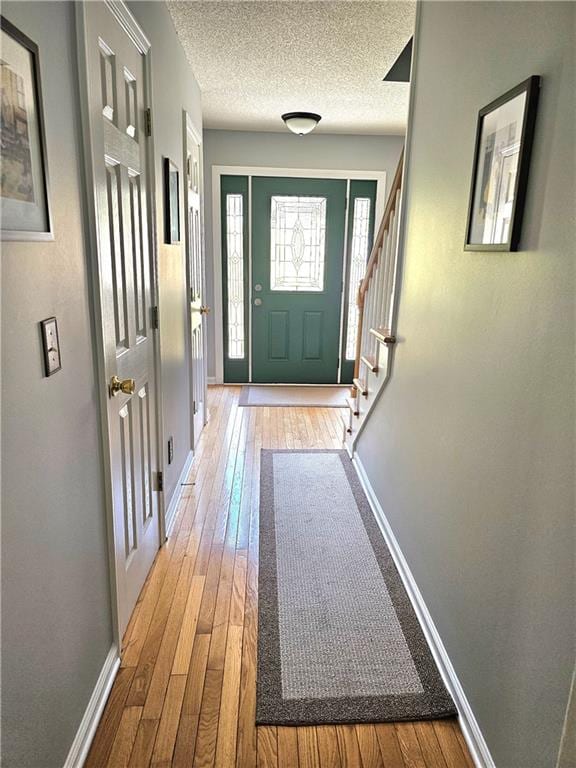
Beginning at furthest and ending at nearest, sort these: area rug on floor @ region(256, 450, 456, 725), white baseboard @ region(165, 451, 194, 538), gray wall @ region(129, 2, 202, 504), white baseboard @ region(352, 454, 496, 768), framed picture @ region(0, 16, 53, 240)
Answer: white baseboard @ region(165, 451, 194, 538) → gray wall @ region(129, 2, 202, 504) → area rug on floor @ region(256, 450, 456, 725) → white baseboard @ region(352, 454, 496, 768) → framed picture @ region(0, 16, 53, 240)

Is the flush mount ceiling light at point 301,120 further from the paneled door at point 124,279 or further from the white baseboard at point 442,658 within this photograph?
the white baseboard at point 442,658

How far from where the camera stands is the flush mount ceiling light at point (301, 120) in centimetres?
382

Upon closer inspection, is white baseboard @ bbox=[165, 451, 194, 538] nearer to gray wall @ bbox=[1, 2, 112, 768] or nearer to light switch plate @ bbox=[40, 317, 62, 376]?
gray wall @ bbox=[1, 2, 112, 768]

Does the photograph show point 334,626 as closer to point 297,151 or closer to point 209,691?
point 209,691

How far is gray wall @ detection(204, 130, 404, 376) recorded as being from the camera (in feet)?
15.8

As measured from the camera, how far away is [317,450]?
3.69 m

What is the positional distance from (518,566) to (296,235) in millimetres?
4362

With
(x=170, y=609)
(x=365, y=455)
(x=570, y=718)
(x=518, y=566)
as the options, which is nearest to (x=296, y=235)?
(x=365, y=455)

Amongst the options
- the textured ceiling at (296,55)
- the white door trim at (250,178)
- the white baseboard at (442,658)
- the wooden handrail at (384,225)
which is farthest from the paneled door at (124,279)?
the white door trim at (250,178)

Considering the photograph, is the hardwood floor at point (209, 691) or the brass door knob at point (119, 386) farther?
the brass door knob at point (119, 386)

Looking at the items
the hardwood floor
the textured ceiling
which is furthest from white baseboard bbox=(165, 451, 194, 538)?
the textured ceiling

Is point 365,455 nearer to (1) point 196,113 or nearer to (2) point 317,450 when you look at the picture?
(2) point 317,450

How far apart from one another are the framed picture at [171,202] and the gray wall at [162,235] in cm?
5

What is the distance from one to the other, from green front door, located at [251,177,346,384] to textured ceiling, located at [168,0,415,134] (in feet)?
2.64
